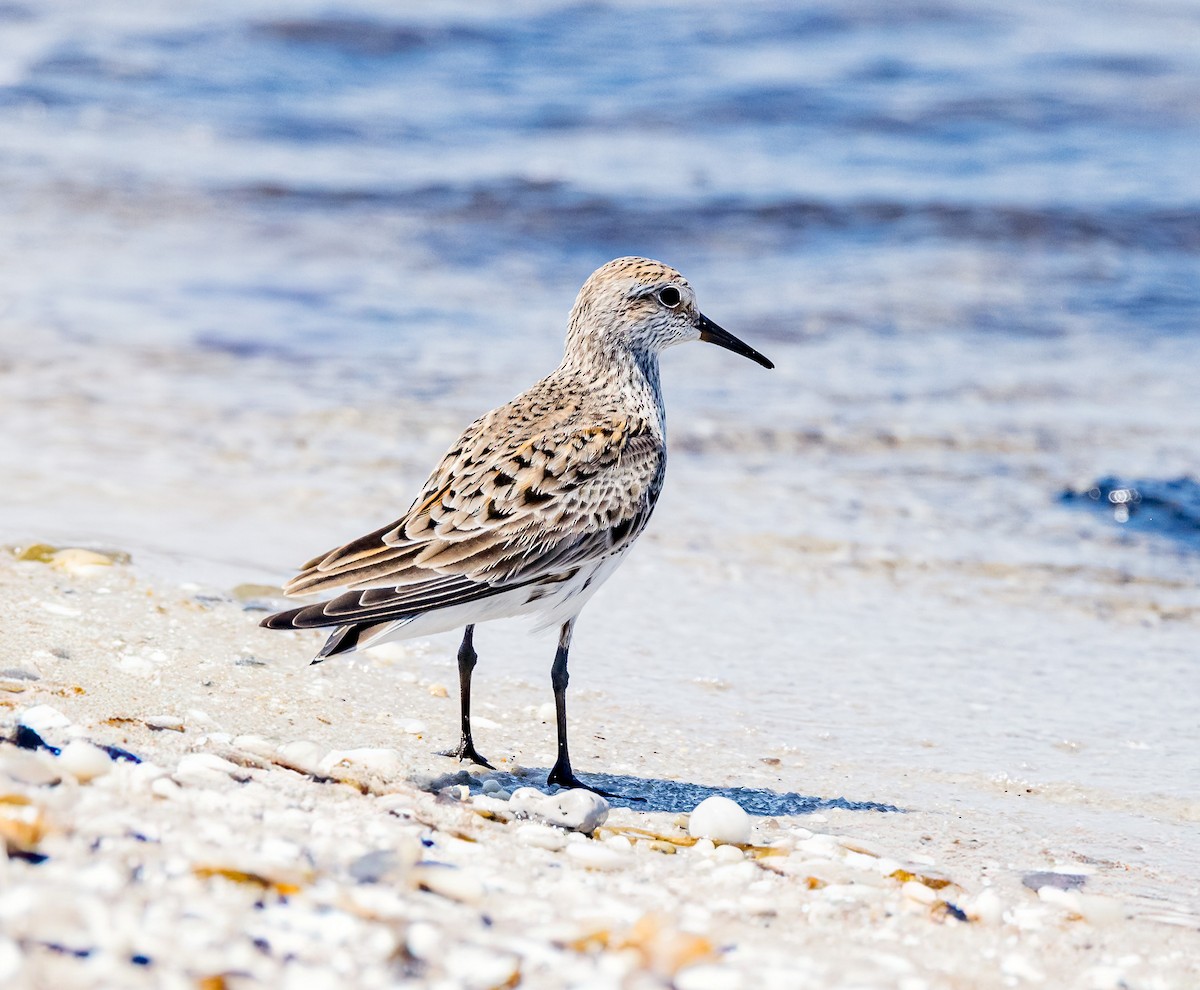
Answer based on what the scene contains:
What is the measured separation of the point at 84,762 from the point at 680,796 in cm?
183

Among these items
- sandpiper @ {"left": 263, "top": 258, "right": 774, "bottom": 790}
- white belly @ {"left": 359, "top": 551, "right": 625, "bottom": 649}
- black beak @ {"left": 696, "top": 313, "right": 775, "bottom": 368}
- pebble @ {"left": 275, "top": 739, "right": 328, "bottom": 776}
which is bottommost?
pebble @ {"left": 275, "top": 739, "right": 328, "bottom": 776}

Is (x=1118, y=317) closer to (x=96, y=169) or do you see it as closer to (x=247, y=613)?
(x=247, y=613)

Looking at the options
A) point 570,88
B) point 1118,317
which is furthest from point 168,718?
point 570,88

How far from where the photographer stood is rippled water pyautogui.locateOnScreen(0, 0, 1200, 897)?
6.68m

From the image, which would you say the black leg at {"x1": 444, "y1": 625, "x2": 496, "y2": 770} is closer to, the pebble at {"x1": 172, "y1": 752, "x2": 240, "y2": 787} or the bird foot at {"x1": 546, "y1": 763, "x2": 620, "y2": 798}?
the bird foot at {"x1": 546, "y1": 763, "x2": 620, "y2": 798}

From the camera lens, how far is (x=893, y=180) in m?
15.3

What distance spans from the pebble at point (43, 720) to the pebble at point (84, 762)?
320 millimetres

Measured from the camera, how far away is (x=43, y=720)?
4215 millimetres

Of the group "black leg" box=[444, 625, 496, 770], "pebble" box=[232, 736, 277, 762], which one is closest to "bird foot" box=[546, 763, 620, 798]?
"black leg" box=[444, 625, 496, 770]

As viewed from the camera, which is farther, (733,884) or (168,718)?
(168,718)

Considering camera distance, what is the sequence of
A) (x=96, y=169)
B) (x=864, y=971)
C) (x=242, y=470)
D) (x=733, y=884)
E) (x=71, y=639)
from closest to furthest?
(x=864, y=971)
(x=733, y=884)
(x=71, y=639)
(x=242, y=470)
(x=96, y=169)

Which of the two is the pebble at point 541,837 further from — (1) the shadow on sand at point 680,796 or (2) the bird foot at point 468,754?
(2) the bird foot at point 468,754

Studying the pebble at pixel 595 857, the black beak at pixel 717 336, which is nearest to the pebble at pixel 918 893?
the pebble at pixel 595 857

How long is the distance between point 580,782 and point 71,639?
5.90 feet
